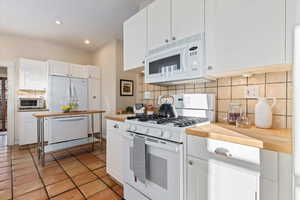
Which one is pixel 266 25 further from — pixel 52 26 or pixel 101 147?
pixel 52 26

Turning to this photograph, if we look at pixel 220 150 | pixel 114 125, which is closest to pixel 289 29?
pixel 220 150

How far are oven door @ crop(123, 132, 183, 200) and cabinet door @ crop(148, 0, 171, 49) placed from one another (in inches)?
43.2

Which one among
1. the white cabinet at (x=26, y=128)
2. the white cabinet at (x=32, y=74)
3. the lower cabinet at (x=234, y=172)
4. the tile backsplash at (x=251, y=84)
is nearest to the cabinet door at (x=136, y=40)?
the tile backsplash at (x=251, y=84)

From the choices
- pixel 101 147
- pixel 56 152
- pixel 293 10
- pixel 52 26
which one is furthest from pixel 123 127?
pixel 52 26

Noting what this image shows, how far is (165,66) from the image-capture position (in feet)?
5.23

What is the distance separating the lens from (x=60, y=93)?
3629 millimetres

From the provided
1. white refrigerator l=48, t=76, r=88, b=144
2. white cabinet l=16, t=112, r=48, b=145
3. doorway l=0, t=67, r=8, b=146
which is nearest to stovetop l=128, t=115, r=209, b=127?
white refrigerator l=48, t=76, r=88, b=144

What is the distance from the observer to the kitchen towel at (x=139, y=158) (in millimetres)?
1353

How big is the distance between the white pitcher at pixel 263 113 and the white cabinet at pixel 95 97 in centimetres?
388

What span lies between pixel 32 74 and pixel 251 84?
4578 millimetres

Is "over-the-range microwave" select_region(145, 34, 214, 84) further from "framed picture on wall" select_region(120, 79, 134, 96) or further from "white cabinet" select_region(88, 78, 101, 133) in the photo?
"white cabinet" select_region(88, 78, 101, 133)

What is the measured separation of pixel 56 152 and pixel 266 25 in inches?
154

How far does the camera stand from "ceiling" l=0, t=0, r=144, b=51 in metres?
2.41

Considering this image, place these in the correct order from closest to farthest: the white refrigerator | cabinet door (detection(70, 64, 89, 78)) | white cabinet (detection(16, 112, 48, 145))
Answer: the white refrigerator
white cabinet (detection(16, 112, 48, 145))
cabinet door (detection(70, 64, 89, 78))
